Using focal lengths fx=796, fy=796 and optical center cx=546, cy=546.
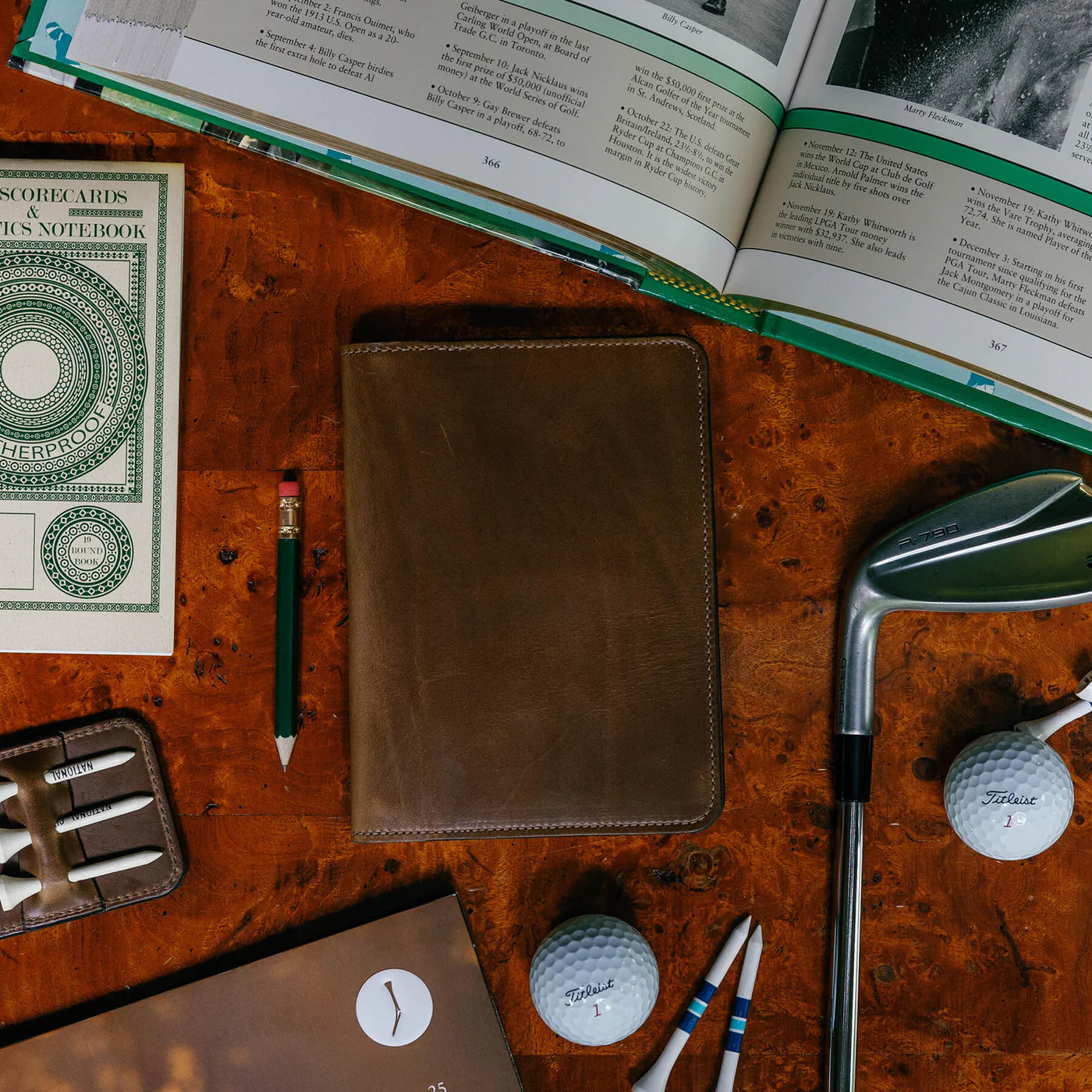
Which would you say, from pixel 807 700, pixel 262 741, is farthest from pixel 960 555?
pixel 262 741

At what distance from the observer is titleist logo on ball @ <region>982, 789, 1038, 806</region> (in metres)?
0.63

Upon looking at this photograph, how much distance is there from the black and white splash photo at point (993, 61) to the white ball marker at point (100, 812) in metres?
0.83

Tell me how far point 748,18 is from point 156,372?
0.56 meters

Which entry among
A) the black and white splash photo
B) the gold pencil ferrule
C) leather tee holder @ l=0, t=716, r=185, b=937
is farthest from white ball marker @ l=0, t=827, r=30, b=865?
the black and white splash photo

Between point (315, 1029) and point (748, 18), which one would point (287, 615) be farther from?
point (748, 18)

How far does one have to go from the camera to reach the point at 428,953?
2.28 ft

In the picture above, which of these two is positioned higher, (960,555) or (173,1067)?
(960,555)

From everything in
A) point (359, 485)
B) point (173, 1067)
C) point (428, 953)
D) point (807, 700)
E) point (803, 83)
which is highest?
point (803, 83)

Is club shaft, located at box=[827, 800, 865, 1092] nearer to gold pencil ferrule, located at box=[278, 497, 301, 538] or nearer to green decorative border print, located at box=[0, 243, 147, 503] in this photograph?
gold pencil ferrule, located at box=[278, 497, 301, 538]

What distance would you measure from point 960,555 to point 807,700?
0.57 feet

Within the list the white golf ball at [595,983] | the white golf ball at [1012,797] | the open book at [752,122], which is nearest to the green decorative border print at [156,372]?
the open book at [752,122]

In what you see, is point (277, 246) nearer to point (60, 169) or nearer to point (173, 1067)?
point (60, 169)

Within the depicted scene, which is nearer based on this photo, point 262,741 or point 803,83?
point 803,83

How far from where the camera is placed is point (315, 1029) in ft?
2.27
